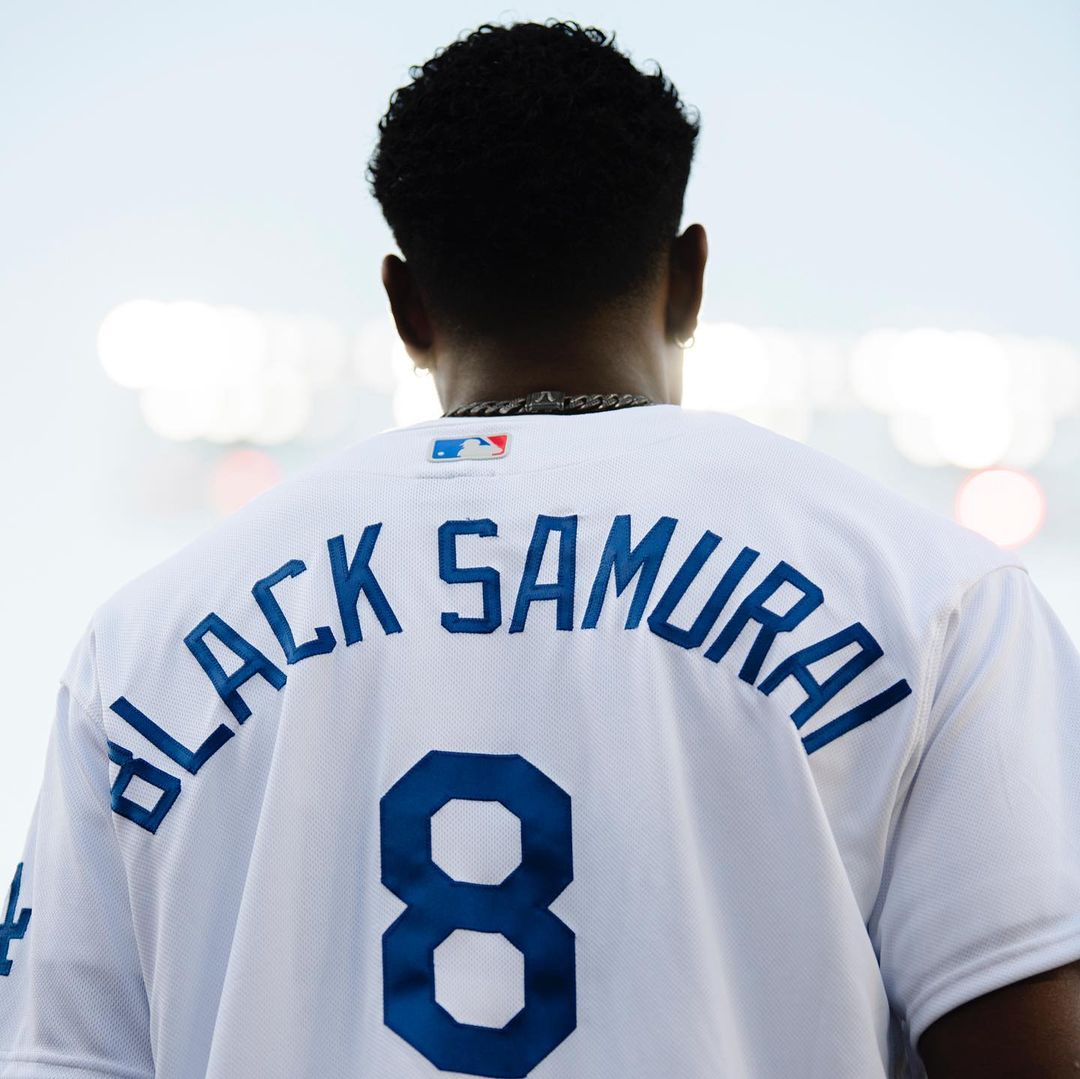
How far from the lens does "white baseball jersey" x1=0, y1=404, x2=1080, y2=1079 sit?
29.3 inches

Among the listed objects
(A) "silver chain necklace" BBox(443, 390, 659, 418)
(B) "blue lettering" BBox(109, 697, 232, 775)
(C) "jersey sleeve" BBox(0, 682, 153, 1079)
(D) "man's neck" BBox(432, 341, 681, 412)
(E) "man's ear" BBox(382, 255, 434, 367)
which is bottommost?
(C) "jersey sleeve" BBox(0, 682, 153, 1079)

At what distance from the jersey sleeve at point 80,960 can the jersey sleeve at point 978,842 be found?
1.69 ft

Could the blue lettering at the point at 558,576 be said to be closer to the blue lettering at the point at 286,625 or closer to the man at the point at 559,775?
the man at the point at 559,775

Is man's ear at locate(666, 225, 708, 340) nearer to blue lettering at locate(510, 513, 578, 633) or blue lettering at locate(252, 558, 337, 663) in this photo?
blue lettering at locate(510, 513, 578, 633)


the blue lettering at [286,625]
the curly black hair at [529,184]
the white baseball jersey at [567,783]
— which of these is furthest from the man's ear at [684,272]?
the blue lettering at [286,625]

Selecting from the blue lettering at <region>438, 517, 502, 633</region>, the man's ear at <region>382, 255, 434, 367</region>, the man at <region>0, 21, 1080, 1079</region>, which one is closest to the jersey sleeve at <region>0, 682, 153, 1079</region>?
the man at <region>0, 21, 1080, 1079</region>

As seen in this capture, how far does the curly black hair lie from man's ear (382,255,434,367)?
0.6 inches

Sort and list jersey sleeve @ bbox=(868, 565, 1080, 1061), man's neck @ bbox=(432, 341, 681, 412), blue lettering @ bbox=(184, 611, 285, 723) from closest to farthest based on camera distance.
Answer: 1. jersey sleeve @ bbox=(868, 565, 1080, 1061)
2. blue lettering @ bbox=(184, 611, 285, 723)
3. man's neck @ bbox=(432, 341, 681, 412)

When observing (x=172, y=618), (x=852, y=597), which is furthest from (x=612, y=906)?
(x=172, y=618)

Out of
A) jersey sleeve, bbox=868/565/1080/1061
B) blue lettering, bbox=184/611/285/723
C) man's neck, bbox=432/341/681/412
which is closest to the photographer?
jersey sleeve, bbox=868/565/1080/1061

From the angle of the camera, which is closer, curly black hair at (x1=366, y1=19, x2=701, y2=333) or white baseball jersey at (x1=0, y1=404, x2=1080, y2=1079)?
white baseball jersey at (x1=0, y1=404, x2=1080, y2=1079)

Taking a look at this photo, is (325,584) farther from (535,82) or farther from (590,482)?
(535,82)

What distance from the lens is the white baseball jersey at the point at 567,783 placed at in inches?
29.3

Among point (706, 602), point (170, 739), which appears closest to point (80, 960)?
point (170, 739)
